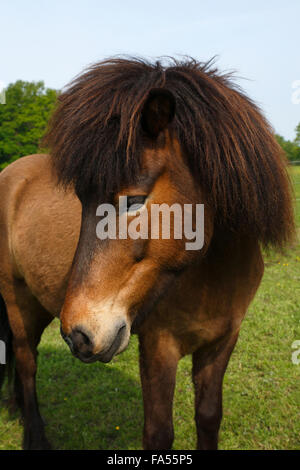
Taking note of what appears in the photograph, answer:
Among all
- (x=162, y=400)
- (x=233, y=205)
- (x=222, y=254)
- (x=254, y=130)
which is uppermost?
(x=254, y=130)

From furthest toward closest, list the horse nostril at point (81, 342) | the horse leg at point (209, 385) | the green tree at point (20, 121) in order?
the green tree at point (20, 121) < the horse leg at point (209, 385) < the horse nostril at point (81, 342)

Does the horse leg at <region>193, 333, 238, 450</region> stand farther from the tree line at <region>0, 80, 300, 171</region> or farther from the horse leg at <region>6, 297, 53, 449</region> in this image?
the tree line at <region>0, 80, 300, 171</region>

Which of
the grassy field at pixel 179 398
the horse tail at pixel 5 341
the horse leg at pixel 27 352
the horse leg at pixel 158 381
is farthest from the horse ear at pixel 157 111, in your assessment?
the horse tail at pixel 5 341

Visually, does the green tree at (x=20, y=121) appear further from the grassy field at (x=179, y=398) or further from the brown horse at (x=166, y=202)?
the brown horse at (x=166, y=202)

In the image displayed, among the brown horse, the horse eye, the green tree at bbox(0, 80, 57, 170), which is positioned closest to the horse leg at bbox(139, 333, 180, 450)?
the brown horse

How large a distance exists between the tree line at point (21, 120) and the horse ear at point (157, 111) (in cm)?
3415

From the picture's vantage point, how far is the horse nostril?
145cm

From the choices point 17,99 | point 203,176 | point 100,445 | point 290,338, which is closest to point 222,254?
point 203,176

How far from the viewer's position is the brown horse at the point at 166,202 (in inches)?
59.4

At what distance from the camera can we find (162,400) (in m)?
2.14

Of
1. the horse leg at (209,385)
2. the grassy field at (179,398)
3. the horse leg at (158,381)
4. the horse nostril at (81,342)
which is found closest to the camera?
the horse nostril at (81,342)

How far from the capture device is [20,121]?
36438 mm

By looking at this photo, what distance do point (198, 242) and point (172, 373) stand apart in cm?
83

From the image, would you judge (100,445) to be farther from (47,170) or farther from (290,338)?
(290,338)
